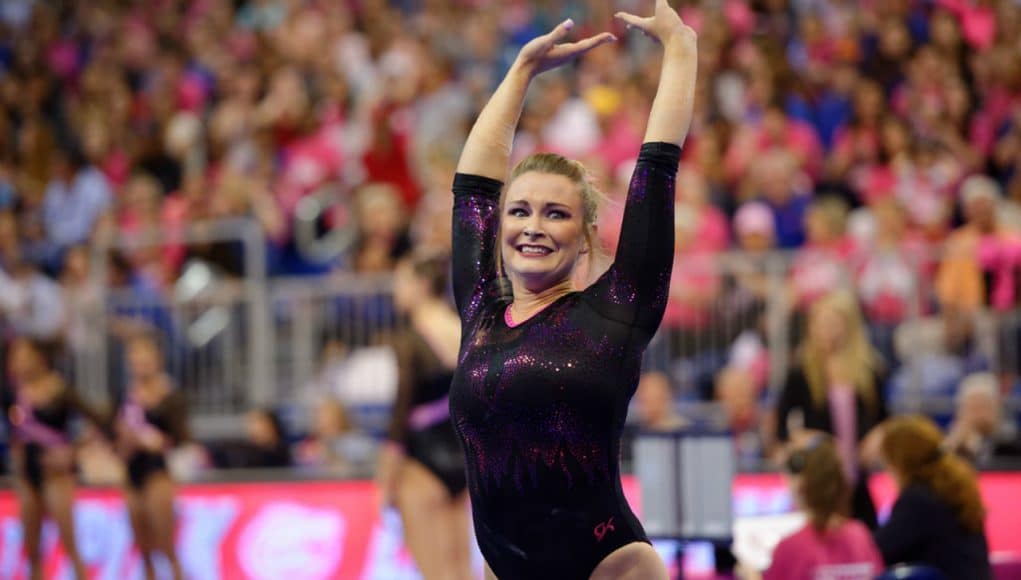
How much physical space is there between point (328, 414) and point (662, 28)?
6.88 m

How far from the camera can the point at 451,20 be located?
13.3 meters

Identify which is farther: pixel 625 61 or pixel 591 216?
pixel 625 61

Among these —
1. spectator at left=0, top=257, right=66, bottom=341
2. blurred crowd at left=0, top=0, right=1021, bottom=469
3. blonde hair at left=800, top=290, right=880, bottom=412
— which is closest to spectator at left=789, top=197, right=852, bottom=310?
blurred crowd at left=0, top=0, right=1021, bottom=469

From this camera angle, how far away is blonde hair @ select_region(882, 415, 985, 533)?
5.46 m

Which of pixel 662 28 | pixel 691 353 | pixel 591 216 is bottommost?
pixel 691 353

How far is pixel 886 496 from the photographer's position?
7988 millimetres

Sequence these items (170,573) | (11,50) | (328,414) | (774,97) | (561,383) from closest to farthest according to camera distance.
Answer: (561,383) < (170,573) < (328,414) < (774,97) < (11,50)

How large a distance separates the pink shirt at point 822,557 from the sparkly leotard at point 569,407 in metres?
2.17

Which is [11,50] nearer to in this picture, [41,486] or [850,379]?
[41,486]

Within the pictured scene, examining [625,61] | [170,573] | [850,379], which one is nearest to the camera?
[850,379]

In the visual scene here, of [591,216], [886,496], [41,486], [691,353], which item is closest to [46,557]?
[41,486]

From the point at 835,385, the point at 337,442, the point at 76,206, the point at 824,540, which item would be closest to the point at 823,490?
the point at 824,540

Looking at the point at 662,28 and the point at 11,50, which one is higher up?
the point at 11,50

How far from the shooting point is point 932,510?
5.48 meters
